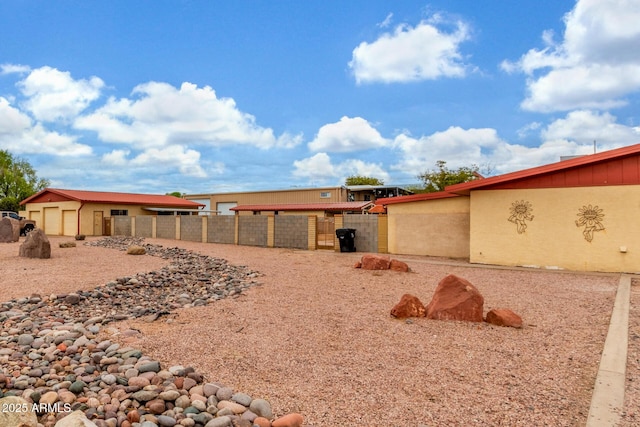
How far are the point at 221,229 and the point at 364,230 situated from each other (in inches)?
368

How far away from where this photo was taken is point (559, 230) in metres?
12.8

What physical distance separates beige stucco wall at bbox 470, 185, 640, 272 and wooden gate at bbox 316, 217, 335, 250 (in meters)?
7.58

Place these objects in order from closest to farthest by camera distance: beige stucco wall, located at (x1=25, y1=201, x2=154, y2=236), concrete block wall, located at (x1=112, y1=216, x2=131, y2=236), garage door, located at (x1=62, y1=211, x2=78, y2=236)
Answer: concrete block wall, located at (x1=112, y1=216, x2=131, y2=236), beige stucco wall, located at (x1=25, y1=201, x2=154, y2=236), garage door, located at (x1=62, y1=211, x2=78, y2=236)

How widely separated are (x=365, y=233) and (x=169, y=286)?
1109 cm

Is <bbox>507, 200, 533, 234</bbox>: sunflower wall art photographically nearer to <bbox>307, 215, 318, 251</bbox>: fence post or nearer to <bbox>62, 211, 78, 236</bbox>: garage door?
<bbox>307, 215, 318, 251</bbox>: fence post

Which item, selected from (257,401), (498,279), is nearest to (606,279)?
(498,279)

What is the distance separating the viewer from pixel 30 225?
27.7m

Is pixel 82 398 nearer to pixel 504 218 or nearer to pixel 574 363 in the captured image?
pixel 574 363

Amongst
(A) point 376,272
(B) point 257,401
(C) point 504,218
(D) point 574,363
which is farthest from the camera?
(C) point 504,218

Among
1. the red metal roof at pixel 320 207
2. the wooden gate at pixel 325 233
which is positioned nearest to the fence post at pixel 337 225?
the wooden gate at pixel 325 233

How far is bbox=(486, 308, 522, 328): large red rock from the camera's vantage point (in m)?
6.06

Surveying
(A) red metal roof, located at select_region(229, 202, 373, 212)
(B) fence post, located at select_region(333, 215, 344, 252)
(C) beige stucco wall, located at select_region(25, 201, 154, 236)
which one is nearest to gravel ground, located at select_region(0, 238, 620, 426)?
(B) fence post, located at select_region(333, 215, 344, 252)

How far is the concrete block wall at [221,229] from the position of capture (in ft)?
76.0

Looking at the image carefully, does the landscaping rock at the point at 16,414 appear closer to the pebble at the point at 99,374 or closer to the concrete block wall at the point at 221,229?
the pebble at the point at 99,374
